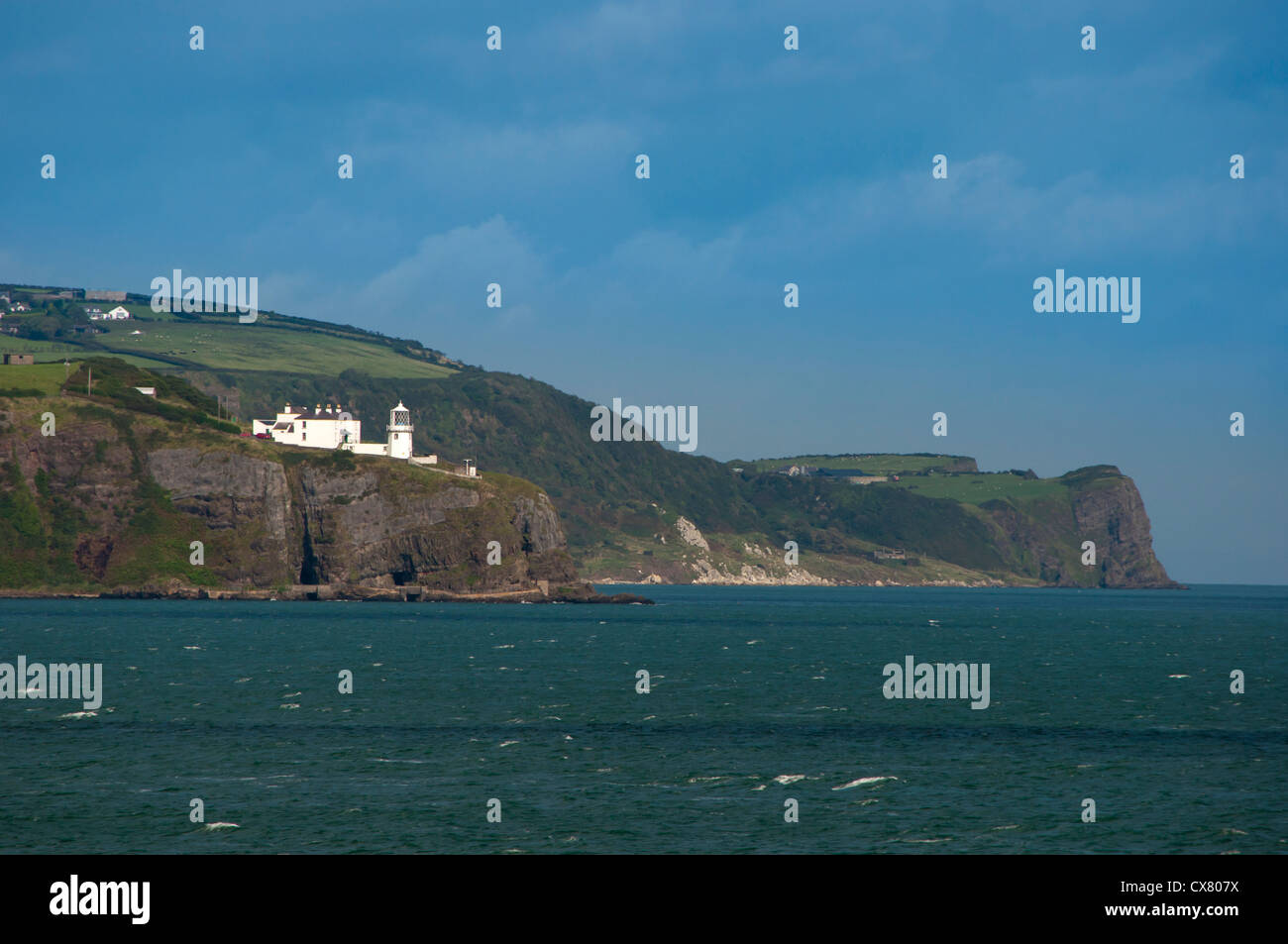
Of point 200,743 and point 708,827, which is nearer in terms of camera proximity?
point 708,827

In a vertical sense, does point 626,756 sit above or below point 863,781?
above

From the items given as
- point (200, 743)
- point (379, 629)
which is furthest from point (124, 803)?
point (379, 629)

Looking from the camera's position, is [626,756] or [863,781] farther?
[626,756]

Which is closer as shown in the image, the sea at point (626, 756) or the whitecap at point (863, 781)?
the sea at point (626, 756)

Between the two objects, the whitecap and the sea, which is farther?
the whitecap
